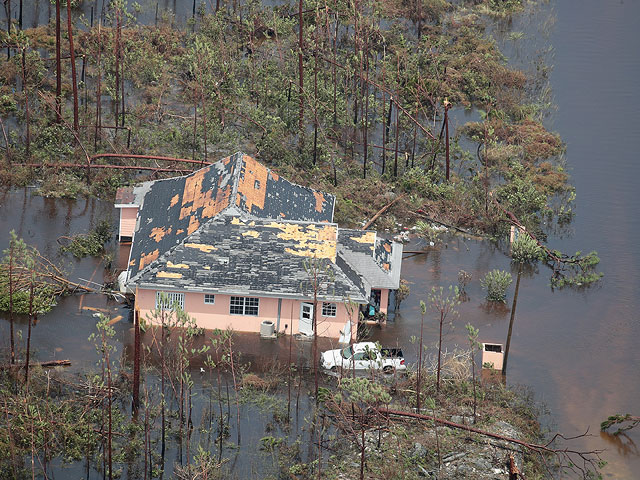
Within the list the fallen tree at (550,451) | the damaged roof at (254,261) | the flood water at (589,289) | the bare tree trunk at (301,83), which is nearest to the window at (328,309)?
the damaged roof at (254,261)

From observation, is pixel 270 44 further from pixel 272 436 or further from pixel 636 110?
pixel 272 436

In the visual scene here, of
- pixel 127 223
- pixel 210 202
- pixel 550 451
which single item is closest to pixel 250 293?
pixel 210 202

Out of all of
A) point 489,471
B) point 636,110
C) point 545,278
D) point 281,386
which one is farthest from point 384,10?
point 489,471

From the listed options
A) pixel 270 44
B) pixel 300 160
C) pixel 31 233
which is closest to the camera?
pixel 31 233

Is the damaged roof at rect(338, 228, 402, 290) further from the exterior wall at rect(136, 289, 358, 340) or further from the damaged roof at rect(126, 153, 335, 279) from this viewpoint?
the damaged roof at rect(126, 153, 335, 279)

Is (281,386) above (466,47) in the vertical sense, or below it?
below

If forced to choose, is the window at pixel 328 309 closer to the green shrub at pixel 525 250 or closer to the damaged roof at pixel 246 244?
the damaged roof at pixel 246 244

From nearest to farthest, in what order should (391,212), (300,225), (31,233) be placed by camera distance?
(300,225), (31,233), (391,212)
